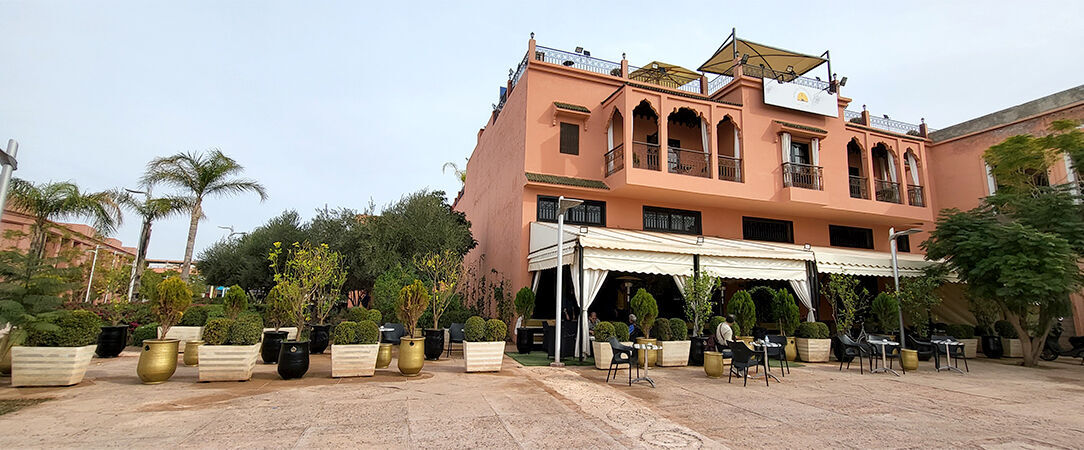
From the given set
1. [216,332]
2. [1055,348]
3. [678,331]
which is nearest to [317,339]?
[216,332]

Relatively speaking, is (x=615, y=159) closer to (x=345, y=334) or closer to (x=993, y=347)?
(x=345, y=334)

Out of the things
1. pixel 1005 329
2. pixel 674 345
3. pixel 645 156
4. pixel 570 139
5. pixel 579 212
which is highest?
pixel 570 139

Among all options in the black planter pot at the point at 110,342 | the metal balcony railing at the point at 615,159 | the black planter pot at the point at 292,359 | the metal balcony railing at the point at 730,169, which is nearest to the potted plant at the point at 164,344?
the black planter pot at the point at 292,359

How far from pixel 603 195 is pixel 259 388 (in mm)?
10478

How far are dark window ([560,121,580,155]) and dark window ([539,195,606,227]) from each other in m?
1.61

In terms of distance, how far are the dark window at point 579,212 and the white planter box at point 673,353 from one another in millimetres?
5258

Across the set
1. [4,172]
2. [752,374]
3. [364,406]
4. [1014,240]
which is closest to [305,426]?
[364,406]

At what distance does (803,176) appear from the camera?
52.3 ft

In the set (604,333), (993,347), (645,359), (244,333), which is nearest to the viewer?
(244,333)

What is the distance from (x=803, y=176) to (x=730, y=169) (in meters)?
2.80

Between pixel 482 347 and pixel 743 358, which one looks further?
pixel 482 347

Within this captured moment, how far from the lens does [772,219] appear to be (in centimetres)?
1692

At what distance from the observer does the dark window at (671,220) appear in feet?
50.5

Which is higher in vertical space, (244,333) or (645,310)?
(645,310)
